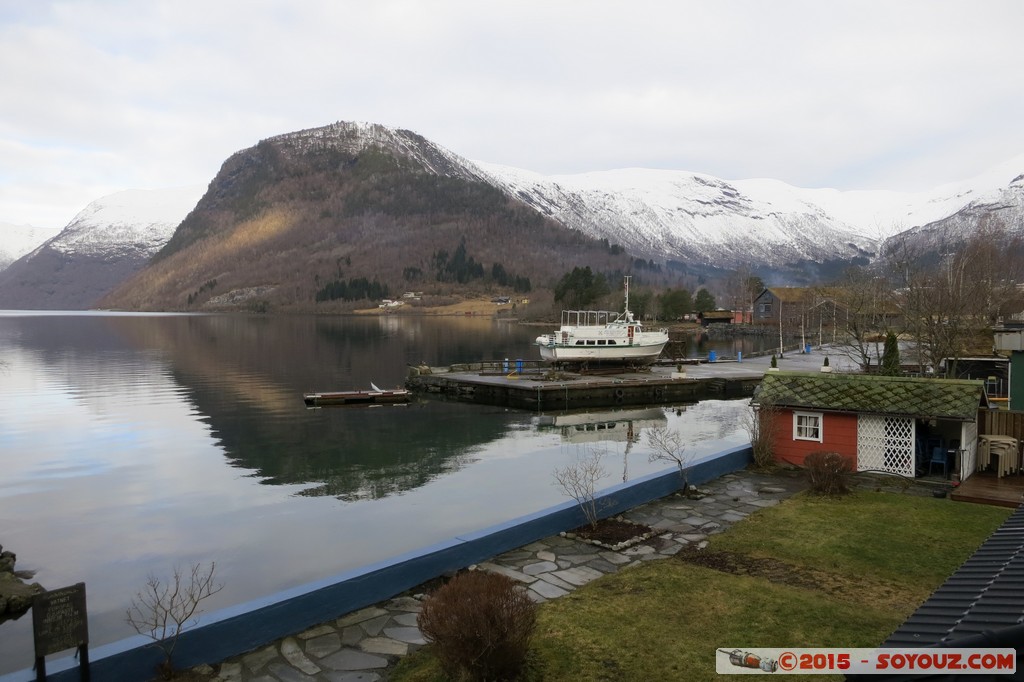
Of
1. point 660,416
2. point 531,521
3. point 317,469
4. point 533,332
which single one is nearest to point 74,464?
point 317,469

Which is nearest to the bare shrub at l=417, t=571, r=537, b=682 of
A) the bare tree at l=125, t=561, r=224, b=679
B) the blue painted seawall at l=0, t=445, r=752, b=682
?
the blue painted seawall at l=0, t=445, r=752, b=682

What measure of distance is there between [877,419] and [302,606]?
17175 millimetres

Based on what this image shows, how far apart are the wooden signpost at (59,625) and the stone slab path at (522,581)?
1.65 m

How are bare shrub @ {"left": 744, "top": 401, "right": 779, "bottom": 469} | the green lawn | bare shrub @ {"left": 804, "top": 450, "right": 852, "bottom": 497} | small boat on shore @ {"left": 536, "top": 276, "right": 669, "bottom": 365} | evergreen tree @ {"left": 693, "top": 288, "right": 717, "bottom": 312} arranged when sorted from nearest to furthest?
the green lawn → bare shrub @ {"left": 804, "top": 450, "right": 852, "bottom": 497} → bare shrub @ {"left": 744, "top": 401, "right": 779, "bottom": 469} → small boat on shore @ {"left": 536, "top": 276, "right": 669, "bottom": 365} → evergreen tree @ {"left": 693, "top": 288, "right": 717, "bottom": 312}

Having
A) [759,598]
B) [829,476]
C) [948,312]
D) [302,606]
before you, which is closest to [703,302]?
[948,312]

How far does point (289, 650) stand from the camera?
9555 mm

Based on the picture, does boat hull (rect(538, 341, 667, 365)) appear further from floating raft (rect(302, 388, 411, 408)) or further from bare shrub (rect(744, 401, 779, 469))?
bare shrub (rect(744, 401, 779, 469))

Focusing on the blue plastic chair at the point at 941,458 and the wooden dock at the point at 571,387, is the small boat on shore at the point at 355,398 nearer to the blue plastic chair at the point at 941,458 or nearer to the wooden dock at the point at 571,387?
the wooden dock at the point at 571,387

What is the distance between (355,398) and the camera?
48.1 meters

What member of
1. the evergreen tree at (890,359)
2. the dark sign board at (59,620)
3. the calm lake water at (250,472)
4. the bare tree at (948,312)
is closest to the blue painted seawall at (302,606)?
the dark sign board at (59,620)

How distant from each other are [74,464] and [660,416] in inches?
1325

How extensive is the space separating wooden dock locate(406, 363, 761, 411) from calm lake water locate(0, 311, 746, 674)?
217cm

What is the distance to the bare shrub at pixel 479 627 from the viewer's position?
7.74m

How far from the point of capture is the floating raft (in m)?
46.8
